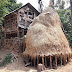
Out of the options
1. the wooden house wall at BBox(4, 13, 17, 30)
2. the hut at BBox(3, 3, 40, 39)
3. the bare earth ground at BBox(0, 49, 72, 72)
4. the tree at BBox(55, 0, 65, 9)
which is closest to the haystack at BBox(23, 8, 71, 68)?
the bare earth ground at BBox(0, 49, 72, 72)

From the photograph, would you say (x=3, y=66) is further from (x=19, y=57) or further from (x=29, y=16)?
(x=29, y=16)

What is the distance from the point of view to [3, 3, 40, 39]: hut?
14.2m

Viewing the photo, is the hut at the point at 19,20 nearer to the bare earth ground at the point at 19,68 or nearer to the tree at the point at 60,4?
the bare earth ground at the point at 19,68

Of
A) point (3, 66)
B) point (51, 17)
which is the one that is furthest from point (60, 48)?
point (3, 66)

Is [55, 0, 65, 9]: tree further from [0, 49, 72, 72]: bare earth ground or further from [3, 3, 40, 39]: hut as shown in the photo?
[0, 49, 72, 72]: bare earth ground

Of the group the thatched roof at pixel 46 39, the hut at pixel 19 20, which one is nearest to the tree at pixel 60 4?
the hut at pixel 19 20

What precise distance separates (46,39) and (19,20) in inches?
260

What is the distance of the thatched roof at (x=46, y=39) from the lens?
9085 millimetres

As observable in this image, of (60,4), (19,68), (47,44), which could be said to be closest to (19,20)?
(47,44)

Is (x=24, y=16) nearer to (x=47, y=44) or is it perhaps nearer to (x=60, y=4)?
(x=47, y=44)

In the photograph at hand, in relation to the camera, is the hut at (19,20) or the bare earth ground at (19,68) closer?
the bare earth ground at (19,68)

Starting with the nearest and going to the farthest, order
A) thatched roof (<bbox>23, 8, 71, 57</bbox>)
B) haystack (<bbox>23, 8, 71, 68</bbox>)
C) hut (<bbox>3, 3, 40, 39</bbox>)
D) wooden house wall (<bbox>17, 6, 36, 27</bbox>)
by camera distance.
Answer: haystack (<bbox>23, 8, 71, 68</bbox>), thatched roof (<bbox>23, 8, 71, 57</bbox>), hut (<bbox>3, 3, 40, 39</bbox>), wooden house wall (<bbox>17, 6, 36, 27</bbox>)

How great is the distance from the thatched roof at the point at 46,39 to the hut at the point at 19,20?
368 cm

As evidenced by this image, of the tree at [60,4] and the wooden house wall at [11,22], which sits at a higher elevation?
the tree at [60,4]
